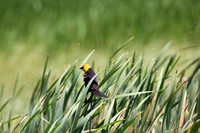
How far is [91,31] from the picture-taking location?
348 cm

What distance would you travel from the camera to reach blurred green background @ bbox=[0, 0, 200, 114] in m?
3.33

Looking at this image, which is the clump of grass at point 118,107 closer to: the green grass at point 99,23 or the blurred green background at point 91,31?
the blurred green background at point 91,31

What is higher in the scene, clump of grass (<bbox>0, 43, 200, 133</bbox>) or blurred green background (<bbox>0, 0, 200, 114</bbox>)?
blurred green background (<bbox>0, 0, 200, 114</bbox>)

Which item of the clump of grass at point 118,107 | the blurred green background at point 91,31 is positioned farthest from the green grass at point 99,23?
the clump of grass at point 118,107

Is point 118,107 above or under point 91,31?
under

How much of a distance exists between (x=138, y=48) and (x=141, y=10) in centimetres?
Answer: 58

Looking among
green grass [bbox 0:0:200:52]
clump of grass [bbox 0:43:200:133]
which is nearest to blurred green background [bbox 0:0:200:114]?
green grass [bbox 0:0:200:52]

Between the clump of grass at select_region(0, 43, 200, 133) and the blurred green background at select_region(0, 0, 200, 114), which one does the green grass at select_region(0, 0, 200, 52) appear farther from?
the clump of grass at select_region(0, 43, 200, 133)

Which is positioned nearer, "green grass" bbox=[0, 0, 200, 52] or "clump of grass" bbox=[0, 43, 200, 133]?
"clump of grass" bbox=[0, 43, 200, 133]

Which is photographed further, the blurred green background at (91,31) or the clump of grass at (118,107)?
the blurred green background at (91,31)

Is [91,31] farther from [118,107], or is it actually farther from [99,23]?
[118,107]

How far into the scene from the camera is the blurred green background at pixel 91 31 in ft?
10.9

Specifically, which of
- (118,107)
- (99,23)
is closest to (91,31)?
(99,23)

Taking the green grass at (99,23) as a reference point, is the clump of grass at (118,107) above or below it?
below
